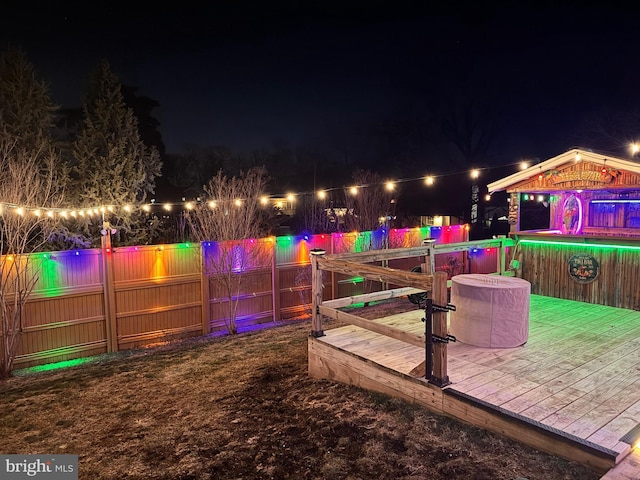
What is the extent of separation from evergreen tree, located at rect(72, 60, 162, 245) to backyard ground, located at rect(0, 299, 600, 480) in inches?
358

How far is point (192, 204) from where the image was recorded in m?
10.6

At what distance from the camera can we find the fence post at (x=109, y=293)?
8500mm

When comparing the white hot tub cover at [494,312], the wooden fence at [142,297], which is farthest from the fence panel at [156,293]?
the white hot tub cover at [494,312]

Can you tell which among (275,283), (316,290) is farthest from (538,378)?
(275,283)

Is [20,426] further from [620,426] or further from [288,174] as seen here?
[288,174]

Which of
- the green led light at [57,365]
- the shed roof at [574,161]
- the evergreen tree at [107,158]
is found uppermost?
the evergreen tree at [107,158]

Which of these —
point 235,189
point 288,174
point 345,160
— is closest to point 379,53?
point 345,160

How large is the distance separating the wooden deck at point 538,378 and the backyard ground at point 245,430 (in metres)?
0.14

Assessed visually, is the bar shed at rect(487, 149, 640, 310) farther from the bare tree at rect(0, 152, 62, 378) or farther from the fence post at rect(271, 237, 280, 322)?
the bare tree at rect(0, 152, 62, 378)

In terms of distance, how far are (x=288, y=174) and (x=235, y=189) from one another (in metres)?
18.3

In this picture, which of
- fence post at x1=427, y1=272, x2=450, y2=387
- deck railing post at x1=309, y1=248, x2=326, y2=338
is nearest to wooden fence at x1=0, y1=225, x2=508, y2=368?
deck railing post at x1=309, y1=248, x2=326, y2=338

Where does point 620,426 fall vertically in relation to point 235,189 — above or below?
below

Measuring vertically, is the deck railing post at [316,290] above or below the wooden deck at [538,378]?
above

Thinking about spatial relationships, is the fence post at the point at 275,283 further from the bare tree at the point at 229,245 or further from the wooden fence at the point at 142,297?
the bare tree at the point at 229,245
